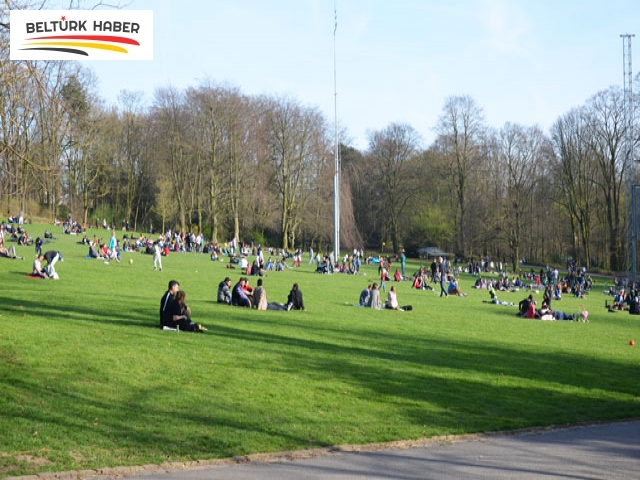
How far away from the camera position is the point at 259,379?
12.5 meters

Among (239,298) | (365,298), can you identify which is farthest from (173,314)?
(365,298)

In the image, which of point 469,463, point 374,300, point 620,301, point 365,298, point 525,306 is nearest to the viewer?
point 469,463

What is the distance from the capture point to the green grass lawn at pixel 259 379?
9133 millimetres

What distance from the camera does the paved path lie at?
26.6 ft

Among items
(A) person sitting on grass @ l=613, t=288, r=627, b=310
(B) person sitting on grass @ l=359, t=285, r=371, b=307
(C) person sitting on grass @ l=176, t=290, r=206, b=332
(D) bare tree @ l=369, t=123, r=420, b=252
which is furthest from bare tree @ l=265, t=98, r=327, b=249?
(C) person sitting on grass @ l=176, t=290, r=206, b=332

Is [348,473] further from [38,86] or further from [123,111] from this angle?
[123,111]

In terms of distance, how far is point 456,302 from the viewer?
3338cm

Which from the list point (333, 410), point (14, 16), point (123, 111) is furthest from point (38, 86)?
point (123, 111)

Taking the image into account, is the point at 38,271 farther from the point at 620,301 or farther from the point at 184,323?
the point at 620,301

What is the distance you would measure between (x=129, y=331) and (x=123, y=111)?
61875 millimetres

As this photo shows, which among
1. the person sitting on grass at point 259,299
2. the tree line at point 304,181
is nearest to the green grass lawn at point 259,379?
the person sitting on grass at point 259,299

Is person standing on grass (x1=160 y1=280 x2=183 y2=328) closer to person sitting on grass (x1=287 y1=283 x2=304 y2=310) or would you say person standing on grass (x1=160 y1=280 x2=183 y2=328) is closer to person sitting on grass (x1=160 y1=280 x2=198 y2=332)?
person sitting on grass (x1=160 y1=280 x2=198 y2=332)

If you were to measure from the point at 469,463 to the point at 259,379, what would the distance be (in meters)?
4.70

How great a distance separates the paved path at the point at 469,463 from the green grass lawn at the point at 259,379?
474 mm
